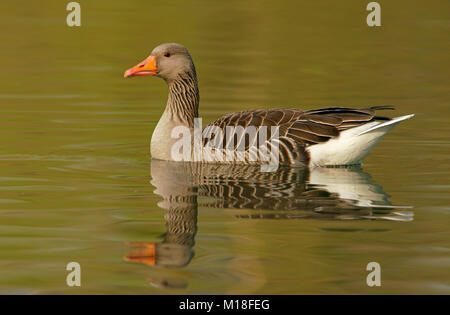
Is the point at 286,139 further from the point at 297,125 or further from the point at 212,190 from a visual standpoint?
the point at 212,190

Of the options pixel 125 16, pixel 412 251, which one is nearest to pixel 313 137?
pixel 412 251

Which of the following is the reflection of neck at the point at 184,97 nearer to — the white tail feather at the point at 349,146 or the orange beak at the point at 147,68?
the orange beak at the point at 147,68

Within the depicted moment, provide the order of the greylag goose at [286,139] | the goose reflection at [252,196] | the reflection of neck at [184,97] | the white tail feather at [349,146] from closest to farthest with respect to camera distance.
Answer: the goose reflection at [252,196]
the white tail feather at [349,146]
the greylag goose at [286,139]
the reflection of neck at [184,97]

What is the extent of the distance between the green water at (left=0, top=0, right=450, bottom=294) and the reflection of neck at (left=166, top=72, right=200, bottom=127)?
885mm

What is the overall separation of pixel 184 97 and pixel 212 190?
3.06 meters

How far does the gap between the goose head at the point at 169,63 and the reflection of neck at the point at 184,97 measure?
0.06 m

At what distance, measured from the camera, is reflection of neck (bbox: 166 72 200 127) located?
13.4 m

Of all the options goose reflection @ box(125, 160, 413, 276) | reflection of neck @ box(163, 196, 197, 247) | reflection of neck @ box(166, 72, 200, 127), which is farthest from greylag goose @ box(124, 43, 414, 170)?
reflection of neck @ box(163, 196, 197, 247)

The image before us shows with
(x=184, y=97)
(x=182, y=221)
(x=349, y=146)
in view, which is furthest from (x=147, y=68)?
(x=182, y=221)

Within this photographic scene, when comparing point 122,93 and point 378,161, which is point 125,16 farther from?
point 378,161

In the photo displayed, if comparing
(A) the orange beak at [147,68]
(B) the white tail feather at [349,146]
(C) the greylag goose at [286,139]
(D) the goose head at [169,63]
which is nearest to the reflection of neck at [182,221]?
(C) the greylag goose at [286,139]

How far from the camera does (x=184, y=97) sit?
1344cm

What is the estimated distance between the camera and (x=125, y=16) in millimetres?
35031

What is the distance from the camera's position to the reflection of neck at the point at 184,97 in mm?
13375
